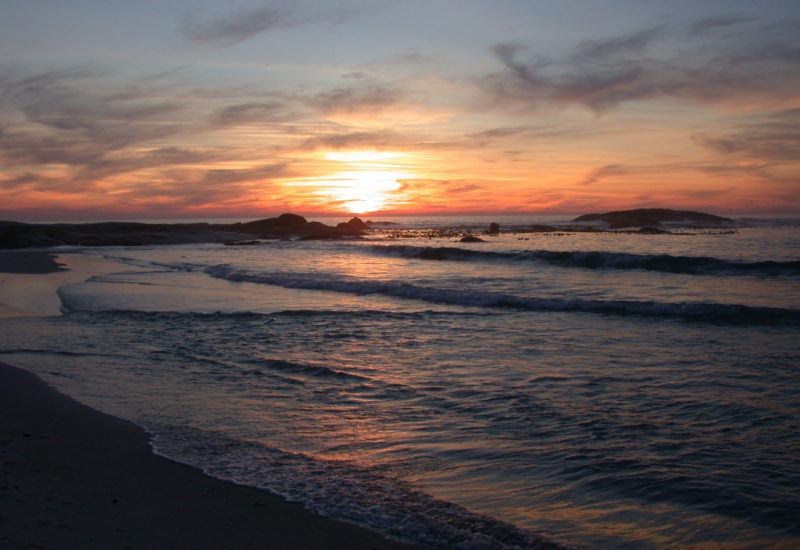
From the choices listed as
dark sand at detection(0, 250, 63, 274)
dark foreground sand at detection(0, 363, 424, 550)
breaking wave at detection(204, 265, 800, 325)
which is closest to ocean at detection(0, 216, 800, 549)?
breaking wave at detection(204, 265, 800, 325)

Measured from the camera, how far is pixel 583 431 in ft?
20.1

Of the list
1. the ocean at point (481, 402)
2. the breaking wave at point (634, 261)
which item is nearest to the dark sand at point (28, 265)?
the ocean at point (481, 402)

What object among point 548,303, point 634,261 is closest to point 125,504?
point 548,303

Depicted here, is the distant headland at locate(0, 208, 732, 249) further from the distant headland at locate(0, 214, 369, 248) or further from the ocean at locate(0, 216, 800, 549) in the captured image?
Answer: the ocean at locate(0, 216, 800, 549)

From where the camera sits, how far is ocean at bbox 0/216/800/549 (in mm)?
4480

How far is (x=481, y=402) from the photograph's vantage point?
23.7ft

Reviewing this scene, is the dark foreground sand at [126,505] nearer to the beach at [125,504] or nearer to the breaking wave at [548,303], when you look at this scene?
the beach at [125,504]

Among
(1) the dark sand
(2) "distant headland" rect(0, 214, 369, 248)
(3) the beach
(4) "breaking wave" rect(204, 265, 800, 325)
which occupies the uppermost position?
(2) "distant headland" rect(0, 214, 369, 248)

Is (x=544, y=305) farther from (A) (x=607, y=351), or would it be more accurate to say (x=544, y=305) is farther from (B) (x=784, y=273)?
(B) (x=784, y=273)

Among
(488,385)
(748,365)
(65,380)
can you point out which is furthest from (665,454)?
(65,380)

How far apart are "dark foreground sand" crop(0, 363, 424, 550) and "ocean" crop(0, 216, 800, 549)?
0.24 m

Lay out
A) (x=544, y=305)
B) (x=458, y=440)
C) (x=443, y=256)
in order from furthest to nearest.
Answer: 1. (x=443, y=256)
2. (x=544, y=305)
3. (x=458, y=440)

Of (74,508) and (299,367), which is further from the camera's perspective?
(299,367)

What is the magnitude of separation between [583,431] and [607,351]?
4274 millimetres
